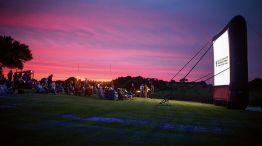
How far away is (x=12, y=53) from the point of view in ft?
163

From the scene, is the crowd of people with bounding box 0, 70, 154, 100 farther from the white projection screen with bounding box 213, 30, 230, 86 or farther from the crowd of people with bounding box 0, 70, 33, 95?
the white projection screen with bounding box 213, 30, 230, 86

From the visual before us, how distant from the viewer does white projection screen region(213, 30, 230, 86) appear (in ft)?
60.1

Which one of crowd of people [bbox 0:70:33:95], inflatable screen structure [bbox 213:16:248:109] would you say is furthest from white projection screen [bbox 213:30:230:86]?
crowd of people [bbox 0:70:33:95]

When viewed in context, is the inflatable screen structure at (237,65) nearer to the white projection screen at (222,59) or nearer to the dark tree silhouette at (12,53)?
the white projection screen at (222,59)

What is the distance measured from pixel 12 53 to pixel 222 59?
39273 mm

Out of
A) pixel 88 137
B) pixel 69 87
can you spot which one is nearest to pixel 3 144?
pixel 88 137

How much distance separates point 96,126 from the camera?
774 centimetres

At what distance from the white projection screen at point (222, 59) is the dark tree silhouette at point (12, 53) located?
37326 millimetres

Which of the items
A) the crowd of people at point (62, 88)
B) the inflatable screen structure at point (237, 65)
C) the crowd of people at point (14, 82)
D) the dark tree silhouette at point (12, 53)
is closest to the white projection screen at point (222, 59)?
the inflatable screen structure at point (237, 65)

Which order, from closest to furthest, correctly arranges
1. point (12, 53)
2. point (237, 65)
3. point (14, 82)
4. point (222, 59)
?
point (237, 65) < point (222, 59) < point (14, 82) < point (12, 53)

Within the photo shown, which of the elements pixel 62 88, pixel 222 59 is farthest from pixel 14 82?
pixel 222 59

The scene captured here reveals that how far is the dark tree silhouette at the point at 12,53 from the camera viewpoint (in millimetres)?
48656

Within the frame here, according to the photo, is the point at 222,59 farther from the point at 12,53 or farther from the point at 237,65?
the point at 12,53

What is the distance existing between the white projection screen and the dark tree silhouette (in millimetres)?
37326
